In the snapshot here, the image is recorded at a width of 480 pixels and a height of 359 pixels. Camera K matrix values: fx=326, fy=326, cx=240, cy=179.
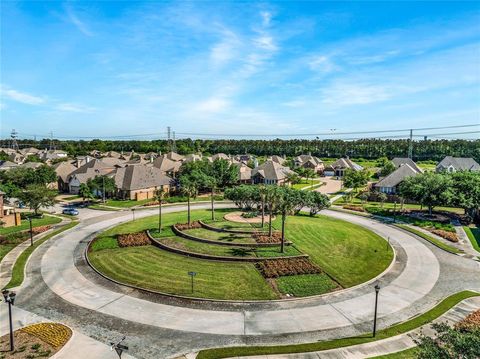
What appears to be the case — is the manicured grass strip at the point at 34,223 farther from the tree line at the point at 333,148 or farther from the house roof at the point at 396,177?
the tree line at the point at 333,148

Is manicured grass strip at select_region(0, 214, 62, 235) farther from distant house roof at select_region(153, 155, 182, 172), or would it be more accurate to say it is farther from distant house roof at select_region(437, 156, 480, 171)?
distant house roof at select_region(437, 156, 480, 171)

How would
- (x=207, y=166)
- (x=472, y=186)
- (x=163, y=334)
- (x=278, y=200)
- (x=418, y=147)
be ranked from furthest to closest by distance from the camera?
1. (x=418, y=147)
2. (x=207, y=166)
3. (x=472, y=186)
4. (x=278, y=200)
5. (x=163, y=334)

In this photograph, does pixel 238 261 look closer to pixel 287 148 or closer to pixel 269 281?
pixel 269 281

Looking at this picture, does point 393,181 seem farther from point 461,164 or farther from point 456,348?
point 456,348

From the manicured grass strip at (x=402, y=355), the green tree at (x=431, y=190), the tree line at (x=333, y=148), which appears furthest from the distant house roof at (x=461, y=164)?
the manicured grass strip at (x=402, y=355)

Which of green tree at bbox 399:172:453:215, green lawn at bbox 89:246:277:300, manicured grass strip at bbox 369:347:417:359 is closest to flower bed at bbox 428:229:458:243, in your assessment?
green tree at bbox 399:172:453:215

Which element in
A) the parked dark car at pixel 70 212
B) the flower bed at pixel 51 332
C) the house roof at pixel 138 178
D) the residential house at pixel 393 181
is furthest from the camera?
the residential house at pixel 393 181

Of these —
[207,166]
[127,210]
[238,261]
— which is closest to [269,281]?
[238,261]
